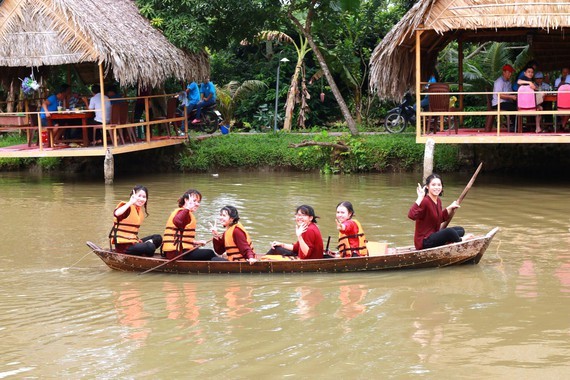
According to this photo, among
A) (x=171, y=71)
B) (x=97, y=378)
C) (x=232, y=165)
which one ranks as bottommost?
(x=97, y=378)

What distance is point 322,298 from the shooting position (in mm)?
8555

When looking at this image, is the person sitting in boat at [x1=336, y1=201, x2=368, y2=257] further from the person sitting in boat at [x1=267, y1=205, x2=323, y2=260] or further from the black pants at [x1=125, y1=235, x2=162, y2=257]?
the black pants at [x1=125, y1=235, x2=162, y2=257]

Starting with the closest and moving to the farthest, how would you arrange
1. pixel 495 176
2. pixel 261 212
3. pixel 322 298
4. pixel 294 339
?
pixel 294 339, pixel 322 298, pixel 261 212, pixel 495 176

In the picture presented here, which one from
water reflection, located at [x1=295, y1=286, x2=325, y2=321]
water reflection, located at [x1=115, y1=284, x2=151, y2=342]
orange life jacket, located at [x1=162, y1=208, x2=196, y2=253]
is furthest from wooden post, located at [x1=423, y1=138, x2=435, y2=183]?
water reflection, located at [x1=115, y1=284, x2=151, y2=342]

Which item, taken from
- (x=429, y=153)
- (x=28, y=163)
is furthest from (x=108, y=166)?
(x=429, y=153)

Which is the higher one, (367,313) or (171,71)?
(171,71)

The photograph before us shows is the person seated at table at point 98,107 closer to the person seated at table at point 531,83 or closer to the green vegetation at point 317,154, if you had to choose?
the green vegetation at point 317,154

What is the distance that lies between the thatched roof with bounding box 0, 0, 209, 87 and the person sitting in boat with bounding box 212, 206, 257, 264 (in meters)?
7.59

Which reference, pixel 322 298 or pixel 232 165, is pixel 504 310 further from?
pixel 232 165

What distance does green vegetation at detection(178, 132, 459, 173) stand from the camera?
17.5 meters

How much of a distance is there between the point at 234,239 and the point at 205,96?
11.0m

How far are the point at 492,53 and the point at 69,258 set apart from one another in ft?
39.6

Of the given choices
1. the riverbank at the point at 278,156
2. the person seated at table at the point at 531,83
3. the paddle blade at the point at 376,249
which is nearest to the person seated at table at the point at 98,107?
the riverbank at the point at 278,156

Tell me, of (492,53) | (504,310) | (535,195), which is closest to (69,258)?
(504,310)
